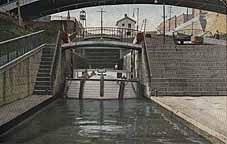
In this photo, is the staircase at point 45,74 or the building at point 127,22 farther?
the building at point 127,22

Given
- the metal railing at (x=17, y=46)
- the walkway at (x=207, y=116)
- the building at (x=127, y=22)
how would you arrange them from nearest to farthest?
the walkway at (x=207, y=116) → the metal railing at (x=17, y=46) → the building at (x=127, y=22)

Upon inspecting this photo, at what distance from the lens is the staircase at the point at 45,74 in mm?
22816

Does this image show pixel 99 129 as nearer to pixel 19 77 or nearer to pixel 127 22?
pixel 19 77

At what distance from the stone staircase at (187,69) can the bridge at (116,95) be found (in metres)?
0.05

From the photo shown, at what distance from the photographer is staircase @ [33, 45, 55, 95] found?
22816 mm

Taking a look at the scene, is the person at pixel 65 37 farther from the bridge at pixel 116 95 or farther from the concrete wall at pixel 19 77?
the concrete wall at pixel 19 77

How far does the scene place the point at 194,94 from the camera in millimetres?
22922

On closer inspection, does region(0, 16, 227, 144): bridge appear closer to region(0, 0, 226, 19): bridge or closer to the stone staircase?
the stone staircase

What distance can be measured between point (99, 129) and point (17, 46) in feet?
25.6

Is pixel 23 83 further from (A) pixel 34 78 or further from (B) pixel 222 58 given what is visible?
(B) pixel 222 58

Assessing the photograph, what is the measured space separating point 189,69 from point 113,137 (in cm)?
1494

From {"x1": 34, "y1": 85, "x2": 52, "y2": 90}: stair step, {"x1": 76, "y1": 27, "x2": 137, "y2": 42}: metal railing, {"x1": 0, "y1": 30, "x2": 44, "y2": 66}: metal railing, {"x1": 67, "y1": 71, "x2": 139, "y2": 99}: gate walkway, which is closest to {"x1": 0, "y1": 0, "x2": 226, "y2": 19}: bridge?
{"x1": 76, "y1": 27, "x2": 137, "y2": 42}: metal railing

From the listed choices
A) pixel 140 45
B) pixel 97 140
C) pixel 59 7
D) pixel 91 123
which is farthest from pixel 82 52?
pixel 97 140

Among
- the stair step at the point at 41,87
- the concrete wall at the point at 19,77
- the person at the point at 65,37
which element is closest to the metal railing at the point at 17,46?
the concrete wall at the point at 19,77
